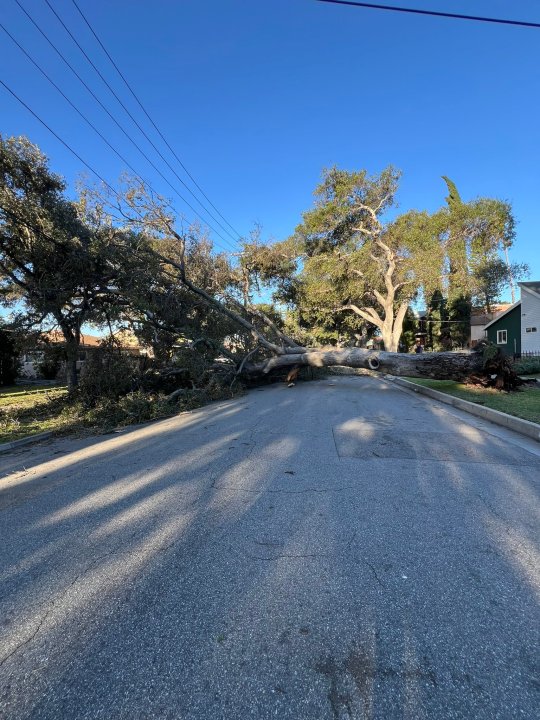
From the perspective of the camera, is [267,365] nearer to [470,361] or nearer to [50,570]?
[470,361]

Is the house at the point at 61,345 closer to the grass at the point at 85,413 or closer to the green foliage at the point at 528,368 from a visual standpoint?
Result: the grass at the point at 85,413

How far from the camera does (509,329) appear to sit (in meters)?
30.0

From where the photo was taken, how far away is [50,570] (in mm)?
2986

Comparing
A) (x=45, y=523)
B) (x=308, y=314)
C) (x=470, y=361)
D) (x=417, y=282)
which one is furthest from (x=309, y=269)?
(x=45, y=523)

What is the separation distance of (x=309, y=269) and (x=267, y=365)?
611 inches

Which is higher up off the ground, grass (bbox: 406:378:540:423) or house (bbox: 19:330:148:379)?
house (bbox: 19:330:148:379)

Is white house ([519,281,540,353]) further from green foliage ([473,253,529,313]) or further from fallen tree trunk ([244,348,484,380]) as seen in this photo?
fallen tree trunk ([244,348,484,380])

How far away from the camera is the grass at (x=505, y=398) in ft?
28.0

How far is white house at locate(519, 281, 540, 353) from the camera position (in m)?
26.6

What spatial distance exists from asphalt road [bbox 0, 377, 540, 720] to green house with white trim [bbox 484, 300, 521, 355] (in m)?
27.6

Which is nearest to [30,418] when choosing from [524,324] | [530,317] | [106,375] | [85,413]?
[85,413]

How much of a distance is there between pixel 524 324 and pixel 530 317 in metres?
0.72

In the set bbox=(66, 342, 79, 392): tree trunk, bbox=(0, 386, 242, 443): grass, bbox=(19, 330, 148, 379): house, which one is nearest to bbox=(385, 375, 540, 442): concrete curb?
bbox=(0, 386, 242, 443): grass

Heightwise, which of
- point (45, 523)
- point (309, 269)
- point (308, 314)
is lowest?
point (45, 523)
